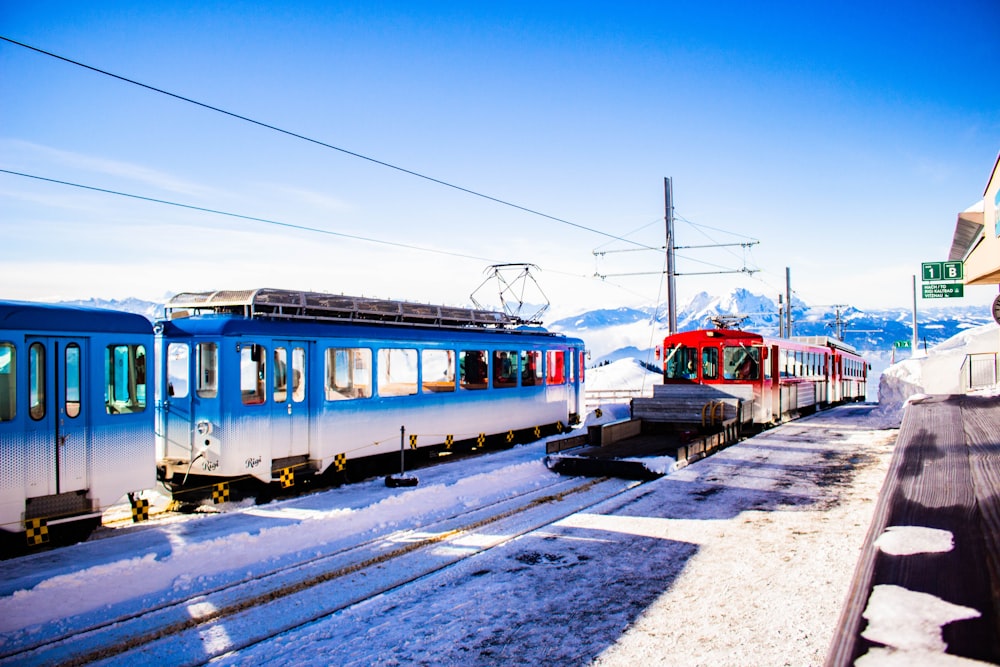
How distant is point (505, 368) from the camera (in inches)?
Answer: 651

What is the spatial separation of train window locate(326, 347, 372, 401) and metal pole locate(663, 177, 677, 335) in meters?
13.1

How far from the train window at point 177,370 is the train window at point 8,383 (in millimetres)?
2798

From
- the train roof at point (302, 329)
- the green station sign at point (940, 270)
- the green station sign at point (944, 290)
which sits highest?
the green station sign at point (940, 270)

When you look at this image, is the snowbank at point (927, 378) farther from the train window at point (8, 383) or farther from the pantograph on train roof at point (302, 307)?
the train window at point (8, 383)

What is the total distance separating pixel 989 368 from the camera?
23.1 m

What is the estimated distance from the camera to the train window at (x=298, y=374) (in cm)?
1095

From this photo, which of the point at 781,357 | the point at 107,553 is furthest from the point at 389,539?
the point at 781,357

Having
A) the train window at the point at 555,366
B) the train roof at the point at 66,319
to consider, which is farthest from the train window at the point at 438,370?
the train roof at the point at 66,319

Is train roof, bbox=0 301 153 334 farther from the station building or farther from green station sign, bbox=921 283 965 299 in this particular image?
green station sign, bbox=921 283 965 299

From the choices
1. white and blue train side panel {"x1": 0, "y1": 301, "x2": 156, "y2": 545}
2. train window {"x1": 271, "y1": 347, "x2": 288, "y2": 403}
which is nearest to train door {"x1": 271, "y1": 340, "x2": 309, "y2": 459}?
train window {"x1": 271, "y1": 347, "x2": 288, "y2": 403}

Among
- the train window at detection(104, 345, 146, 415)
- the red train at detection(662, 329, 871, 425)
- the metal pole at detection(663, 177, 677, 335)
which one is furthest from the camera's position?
the metal pole at detection(663, 177, 677, 335)

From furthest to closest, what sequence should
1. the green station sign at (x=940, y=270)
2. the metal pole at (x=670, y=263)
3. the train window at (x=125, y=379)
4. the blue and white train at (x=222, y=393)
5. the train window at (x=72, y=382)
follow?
the green station sign at (x=940, y=270) < the metal pole at (x=670, y=263) < the train window at (x=125, y=379) < the train window at (x=72, y=382) < the blue and white train at (x=222, y=393)

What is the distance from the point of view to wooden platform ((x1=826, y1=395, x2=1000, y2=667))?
1563 mm

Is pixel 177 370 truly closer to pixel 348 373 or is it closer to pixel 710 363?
pixel 348 373
